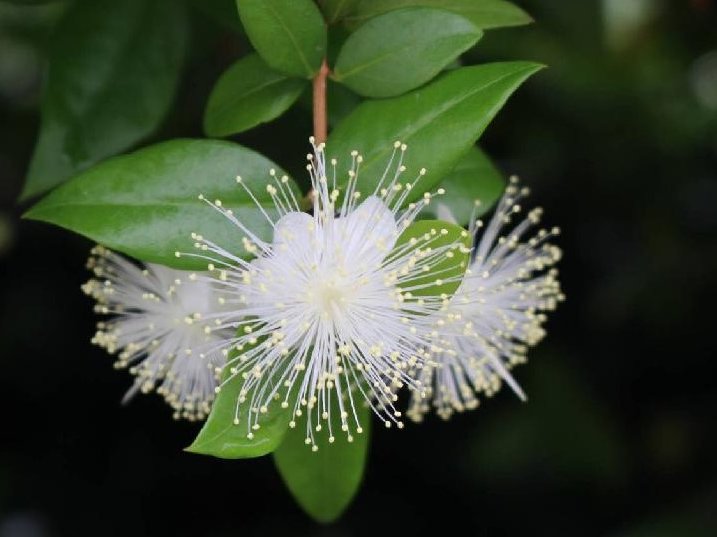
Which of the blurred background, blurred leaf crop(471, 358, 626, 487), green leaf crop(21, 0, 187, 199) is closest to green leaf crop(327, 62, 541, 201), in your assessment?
green leaf crop(21, 0, 187, 199)

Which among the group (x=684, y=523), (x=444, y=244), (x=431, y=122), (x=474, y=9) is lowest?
(x=684, y=523)

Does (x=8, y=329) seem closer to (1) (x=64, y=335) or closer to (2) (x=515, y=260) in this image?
(1) (x=64, y=335)

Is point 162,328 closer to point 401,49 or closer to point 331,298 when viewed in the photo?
point 331,298

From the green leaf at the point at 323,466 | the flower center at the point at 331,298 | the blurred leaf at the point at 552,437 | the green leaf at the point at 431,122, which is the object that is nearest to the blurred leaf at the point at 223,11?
the green leaf at the point at 431,122

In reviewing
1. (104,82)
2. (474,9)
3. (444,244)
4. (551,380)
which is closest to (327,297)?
(444,244)

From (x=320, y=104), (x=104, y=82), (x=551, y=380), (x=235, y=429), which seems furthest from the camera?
(x=551, y=380)

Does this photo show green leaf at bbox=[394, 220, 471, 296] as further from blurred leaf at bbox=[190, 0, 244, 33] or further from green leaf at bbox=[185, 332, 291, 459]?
blurred leaf at bbox=[190, 0, 244, 33]

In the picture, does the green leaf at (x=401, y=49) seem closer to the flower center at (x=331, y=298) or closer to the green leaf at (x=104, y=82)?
the flower center at (x=331, y=298)
